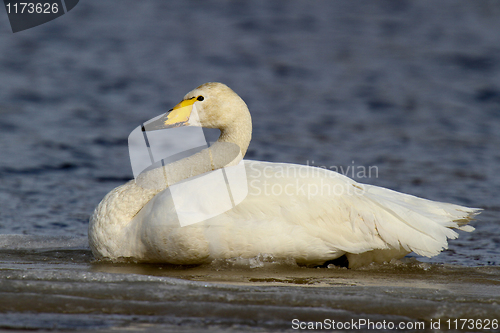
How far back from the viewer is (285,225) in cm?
462

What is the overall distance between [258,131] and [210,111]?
5.10 meters

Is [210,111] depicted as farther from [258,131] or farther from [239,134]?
[258,131]

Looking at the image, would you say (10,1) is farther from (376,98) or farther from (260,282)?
(260,282)

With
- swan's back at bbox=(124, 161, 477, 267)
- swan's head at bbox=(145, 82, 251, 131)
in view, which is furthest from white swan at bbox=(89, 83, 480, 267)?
swan's head at bbox=(145, 82, 251, 131)

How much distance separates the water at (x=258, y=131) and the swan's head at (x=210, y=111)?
1284 millimetres

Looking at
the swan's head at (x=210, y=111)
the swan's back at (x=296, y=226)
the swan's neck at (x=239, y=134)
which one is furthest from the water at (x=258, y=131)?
the swan's head at (x=210, y=111)

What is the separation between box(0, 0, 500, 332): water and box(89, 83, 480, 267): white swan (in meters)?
0.17

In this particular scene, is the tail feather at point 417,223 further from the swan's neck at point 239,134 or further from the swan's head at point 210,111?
the swan's head at point 210,111

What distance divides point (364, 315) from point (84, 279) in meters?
1.85

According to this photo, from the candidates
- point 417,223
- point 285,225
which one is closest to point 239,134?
point 285,225

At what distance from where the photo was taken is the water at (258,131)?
3.74m

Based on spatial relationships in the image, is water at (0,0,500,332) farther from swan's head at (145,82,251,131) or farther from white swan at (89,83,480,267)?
swan's head at (145,82,251,131)

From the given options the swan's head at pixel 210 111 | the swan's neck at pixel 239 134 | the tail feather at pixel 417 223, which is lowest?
the tail feather at pixel 417 223

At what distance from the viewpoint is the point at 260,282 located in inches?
169
